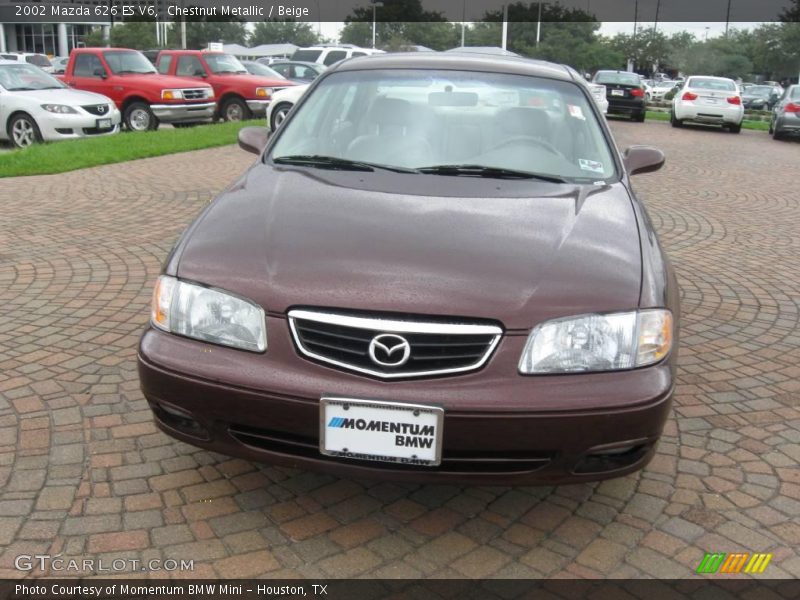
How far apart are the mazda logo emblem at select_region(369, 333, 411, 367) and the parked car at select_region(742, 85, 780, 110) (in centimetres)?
4111

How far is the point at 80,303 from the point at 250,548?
3020 millimetres

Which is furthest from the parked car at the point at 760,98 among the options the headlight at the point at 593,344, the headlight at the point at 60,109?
the headlight at the point at 593,344

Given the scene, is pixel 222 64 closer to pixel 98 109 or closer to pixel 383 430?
pixel 98 109

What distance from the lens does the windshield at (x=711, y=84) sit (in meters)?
21.4

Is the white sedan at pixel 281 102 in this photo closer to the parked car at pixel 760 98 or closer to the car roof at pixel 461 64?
the car roof at pixel 461 64

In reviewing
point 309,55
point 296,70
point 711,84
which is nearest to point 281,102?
point 296,70

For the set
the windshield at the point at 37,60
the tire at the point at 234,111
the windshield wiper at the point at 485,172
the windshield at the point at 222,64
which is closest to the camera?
the windshield wiper at the point at 485,172

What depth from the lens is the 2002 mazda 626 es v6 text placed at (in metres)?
2.54

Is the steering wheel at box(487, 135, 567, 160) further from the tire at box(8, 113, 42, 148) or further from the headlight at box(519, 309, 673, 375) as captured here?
the tire at box(8, 113, 42, 148)

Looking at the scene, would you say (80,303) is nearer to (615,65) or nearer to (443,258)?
(443,258)

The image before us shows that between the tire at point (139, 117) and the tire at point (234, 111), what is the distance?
207cm

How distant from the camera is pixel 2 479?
10.2ft

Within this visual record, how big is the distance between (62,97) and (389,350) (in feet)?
41.4

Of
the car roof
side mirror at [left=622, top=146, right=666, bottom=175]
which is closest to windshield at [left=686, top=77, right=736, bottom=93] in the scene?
the car roof
